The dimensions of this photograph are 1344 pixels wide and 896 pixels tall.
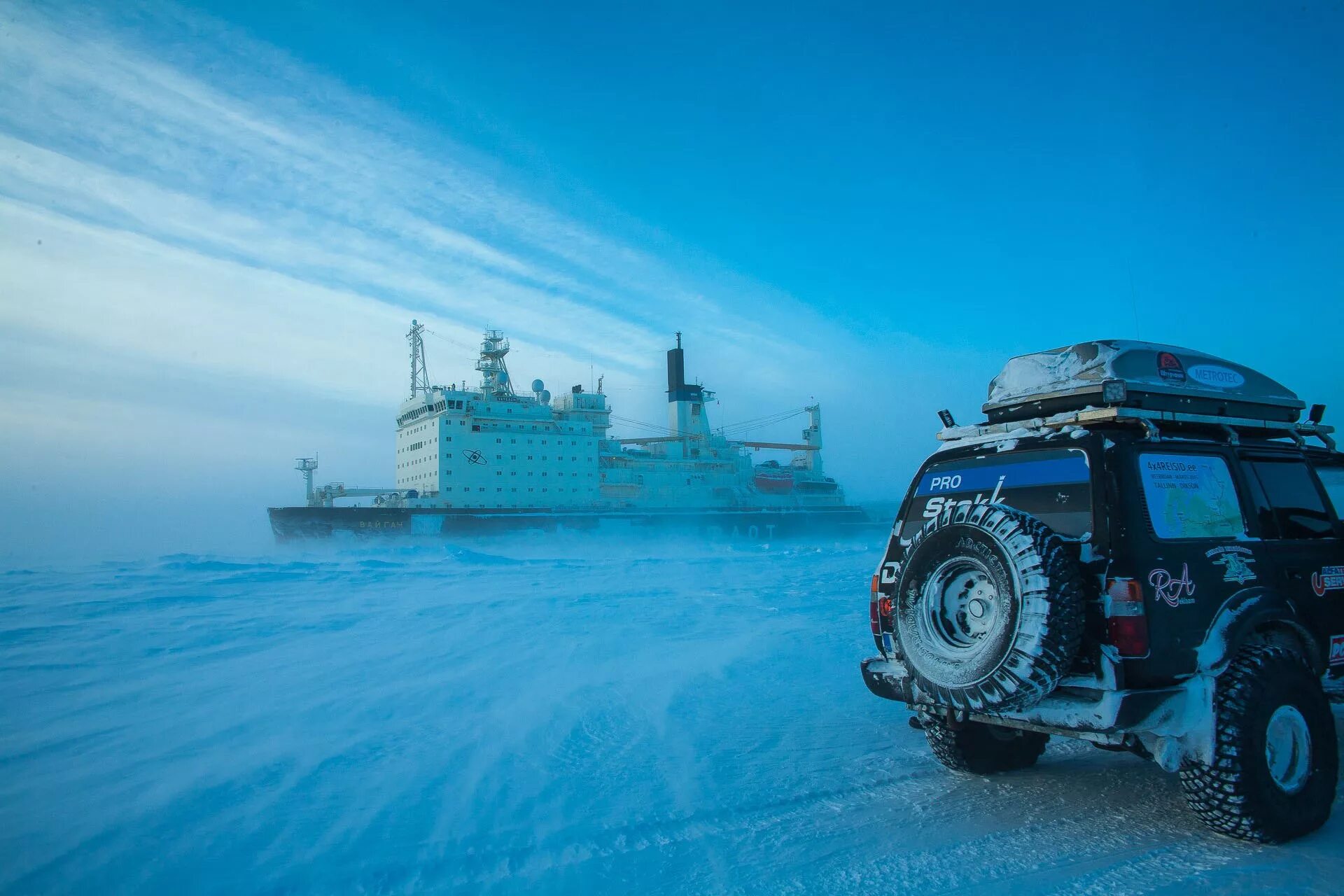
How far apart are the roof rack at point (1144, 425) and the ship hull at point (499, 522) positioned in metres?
29.4

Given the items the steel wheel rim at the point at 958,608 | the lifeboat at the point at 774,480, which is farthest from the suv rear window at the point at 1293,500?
the lifeboat at the point at 774,480

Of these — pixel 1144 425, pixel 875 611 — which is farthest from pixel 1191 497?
pixel 875 611

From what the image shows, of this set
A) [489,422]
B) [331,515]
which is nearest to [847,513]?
[489,422]

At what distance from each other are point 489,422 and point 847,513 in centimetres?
2287

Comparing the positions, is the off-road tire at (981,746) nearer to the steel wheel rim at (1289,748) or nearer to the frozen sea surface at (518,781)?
the frozen sea surface at (518,781)

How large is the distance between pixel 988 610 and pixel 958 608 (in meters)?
0.16

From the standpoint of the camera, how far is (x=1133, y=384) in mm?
3092

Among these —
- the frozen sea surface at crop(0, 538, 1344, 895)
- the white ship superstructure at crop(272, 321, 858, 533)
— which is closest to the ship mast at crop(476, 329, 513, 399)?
the white ship superstructure at crop(272, 321, 858, 533)

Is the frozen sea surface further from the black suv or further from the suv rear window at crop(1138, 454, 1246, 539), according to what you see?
the suv rear window at crop(1138, 454, 1246, 539)

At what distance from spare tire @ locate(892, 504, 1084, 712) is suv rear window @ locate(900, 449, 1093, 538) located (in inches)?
9.9

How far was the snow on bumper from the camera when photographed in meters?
2.62

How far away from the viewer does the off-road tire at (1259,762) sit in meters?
2.71

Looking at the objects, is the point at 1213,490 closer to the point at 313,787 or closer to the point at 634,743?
the point at 634,743

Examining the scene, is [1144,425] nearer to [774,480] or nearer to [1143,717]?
[1143,717]
